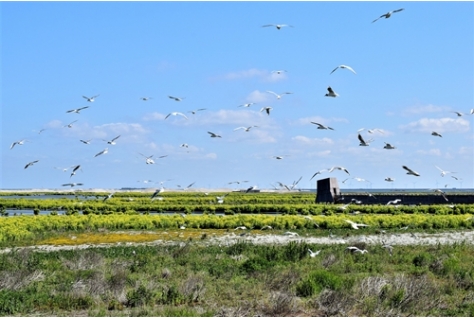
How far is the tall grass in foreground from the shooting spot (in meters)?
13.1

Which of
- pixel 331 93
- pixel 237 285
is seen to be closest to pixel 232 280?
pixel 237 285

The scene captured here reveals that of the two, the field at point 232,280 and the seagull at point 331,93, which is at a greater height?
the seagull at point 331,93

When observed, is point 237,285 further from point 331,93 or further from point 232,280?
point 331,93

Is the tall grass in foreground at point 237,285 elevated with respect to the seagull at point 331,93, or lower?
lower

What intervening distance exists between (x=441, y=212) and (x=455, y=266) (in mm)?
30941

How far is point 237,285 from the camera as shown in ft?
50.9

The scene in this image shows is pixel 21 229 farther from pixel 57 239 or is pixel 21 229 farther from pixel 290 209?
pixel 290 209

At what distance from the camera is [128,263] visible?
743 inches

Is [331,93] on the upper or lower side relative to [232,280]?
upper

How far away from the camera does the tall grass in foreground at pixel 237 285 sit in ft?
42.9

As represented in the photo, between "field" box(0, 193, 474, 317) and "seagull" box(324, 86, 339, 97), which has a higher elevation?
"seagull" box(324, 86, 339, 97)

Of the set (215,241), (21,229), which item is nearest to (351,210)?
(215,241)

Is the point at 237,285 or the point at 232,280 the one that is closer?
the point at 237,285

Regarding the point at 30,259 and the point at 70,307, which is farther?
the point at 30,259
